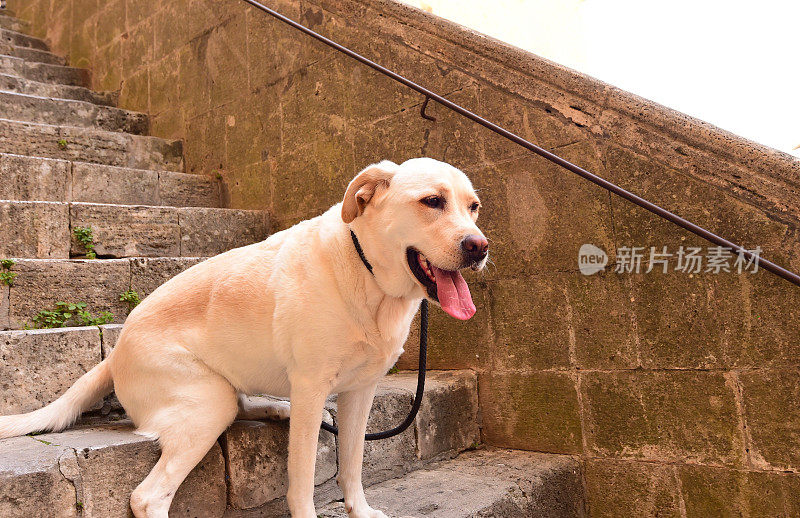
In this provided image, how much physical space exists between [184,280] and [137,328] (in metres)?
0.24

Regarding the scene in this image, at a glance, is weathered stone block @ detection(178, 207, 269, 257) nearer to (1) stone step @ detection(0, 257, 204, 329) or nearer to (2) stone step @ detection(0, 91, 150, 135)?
(1) stone step @ detection(0, 257, 204, 329)

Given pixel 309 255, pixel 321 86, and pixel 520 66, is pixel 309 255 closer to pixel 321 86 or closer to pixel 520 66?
pixel 520 66

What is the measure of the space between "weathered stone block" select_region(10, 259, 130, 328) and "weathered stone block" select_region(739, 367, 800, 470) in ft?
10.2

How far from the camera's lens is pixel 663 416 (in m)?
2.81

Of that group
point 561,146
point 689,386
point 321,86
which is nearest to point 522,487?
point 689,386

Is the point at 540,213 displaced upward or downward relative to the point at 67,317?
upward

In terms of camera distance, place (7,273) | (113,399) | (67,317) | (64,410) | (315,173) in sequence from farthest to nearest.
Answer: (315,173) < (67,317) < (7,273) < (113,399) < (64,410)

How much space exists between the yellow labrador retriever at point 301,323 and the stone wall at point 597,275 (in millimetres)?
1344

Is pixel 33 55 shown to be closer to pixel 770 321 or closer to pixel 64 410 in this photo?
pixel 64 410

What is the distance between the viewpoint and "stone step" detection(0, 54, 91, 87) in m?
5.60

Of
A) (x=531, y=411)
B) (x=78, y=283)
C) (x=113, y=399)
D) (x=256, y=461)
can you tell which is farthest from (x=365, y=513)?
(x=78, y=283)

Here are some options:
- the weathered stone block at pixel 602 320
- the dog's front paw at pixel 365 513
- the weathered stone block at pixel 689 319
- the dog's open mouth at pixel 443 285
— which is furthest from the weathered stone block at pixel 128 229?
the weathered stone block at pixel 689 319

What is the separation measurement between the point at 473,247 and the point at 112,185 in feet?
10.9

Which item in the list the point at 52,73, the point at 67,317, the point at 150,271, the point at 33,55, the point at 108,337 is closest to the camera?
the point at 108,337
